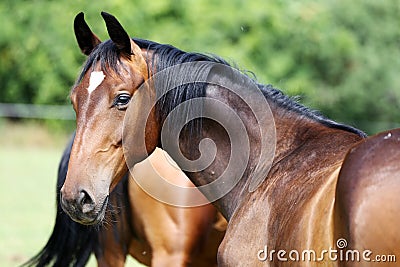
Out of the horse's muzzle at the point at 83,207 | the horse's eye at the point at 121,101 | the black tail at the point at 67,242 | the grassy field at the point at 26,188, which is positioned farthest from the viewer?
the grassy field at the point at 26,188

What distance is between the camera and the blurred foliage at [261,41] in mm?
20672

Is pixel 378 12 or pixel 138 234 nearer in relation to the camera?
pixel 138 234

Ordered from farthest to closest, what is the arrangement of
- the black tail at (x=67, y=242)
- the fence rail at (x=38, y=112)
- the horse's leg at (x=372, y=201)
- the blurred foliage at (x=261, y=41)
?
the blurred foliage at (x=261, y=41) → the fence rail at (x=38, y=112) → the black tail at (x=67, y=242) → the horse's leg at (x=372, y=201)

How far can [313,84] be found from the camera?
21703 millimetres

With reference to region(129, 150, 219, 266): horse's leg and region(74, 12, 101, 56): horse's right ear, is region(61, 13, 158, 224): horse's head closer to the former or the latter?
region(74, 12, 101, 56): horse's right ear

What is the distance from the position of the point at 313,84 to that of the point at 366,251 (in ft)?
65.0

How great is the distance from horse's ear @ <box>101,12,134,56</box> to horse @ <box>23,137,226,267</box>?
1.33 m

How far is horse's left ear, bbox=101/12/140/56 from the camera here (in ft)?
10.2

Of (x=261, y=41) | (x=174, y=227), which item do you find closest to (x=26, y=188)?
(x=174, y=227)

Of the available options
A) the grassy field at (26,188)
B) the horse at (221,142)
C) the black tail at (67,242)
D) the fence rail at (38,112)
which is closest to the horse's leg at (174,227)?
the black tail at (67,242)

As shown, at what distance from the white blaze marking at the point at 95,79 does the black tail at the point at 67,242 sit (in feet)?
5.62

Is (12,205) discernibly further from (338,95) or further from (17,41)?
(338,95)

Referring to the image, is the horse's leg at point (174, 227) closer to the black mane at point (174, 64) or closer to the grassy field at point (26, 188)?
the black mane at point (174, 64)

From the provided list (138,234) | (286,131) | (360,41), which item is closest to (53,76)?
(360,41)
